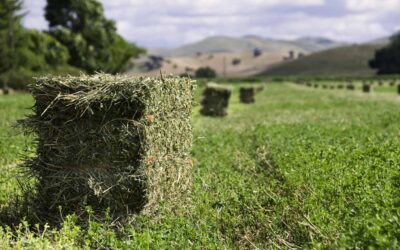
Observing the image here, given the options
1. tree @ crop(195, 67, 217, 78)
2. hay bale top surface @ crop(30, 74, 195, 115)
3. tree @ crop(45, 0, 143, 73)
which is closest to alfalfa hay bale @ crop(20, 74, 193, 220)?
hay bale top surface @ crop(30, 74, 195, 115)

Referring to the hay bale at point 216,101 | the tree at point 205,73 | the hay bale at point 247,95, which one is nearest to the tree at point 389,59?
the tree at point 205,73

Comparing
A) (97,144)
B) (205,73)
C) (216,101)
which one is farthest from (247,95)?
(205,73)

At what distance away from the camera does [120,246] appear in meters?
7.56

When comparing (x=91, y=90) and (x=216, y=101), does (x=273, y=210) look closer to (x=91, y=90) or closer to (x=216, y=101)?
(x=91, y=90)

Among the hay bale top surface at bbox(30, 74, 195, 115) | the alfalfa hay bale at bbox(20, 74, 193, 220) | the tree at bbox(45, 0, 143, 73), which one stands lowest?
the alfalfa hay bale at bbox(20, 74, 193, 220)

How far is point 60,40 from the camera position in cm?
8031

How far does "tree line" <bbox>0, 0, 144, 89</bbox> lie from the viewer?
244 ft

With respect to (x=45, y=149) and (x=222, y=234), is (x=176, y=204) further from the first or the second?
(x=45, y=149)

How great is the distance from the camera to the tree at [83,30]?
80.2 metres

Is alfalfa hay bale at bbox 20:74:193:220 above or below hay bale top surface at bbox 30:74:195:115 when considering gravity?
below

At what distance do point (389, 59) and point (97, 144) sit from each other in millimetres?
149876

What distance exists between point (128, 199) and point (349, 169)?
408cm

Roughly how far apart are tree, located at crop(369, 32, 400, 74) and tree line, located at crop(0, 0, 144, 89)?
83906 millimetres

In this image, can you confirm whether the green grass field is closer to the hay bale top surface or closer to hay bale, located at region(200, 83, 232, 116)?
the hay bale top surface
